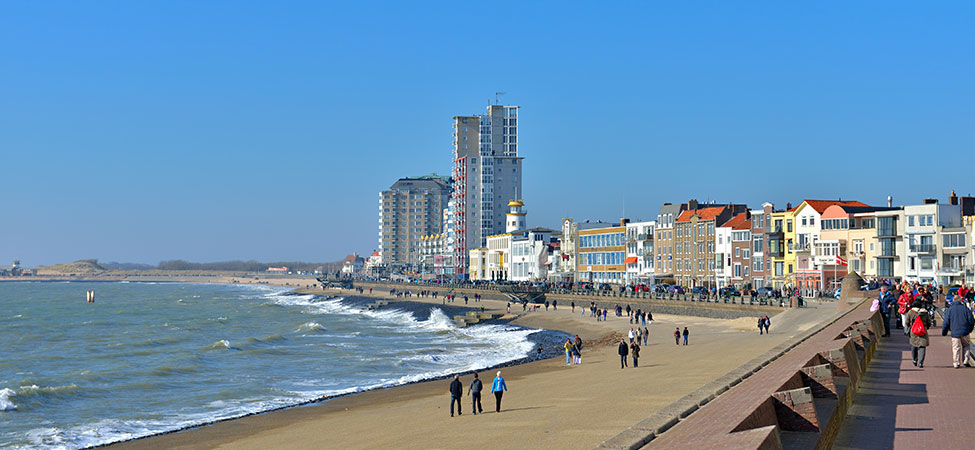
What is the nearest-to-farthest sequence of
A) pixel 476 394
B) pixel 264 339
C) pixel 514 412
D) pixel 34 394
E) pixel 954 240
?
pixel 514 412, pixel 476 394, pixel 34 394, pixel 264 339, pixel 954 240

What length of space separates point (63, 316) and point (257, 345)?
5978 cm

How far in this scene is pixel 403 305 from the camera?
12694 centimetres

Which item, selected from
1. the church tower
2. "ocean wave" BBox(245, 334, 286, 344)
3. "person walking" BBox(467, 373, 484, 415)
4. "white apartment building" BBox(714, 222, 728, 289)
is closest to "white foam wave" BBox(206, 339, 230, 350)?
"ocean wave" BBox(245, 334, 286, 344)

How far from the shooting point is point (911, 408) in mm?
14938

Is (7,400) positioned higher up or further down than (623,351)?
further down

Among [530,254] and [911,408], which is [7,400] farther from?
[530,254]

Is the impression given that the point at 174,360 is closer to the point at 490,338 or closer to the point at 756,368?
the point at 490,338

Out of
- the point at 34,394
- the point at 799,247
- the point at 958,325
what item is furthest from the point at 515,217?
the point at 958,325

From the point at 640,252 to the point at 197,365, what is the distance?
69.8m

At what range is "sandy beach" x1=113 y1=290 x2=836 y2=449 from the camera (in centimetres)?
2505

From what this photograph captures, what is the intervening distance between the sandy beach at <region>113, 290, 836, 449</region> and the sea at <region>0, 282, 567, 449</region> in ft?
8.59

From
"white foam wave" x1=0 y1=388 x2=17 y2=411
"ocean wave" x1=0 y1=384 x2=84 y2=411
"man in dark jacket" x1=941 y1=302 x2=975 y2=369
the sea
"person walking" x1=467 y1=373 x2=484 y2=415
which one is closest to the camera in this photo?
"man in dark jacket" x1=941 y1=302 x2=975 y2=369

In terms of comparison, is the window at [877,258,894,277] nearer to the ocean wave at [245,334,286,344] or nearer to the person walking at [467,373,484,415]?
the ocean wave at [245,334,286,344]

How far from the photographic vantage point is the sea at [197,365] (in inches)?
1379
